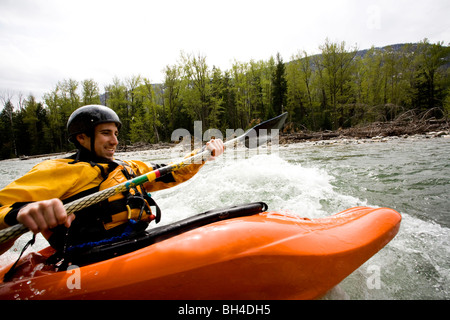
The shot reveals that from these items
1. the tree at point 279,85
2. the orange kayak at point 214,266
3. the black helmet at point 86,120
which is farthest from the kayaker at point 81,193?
the tree at point 279,85

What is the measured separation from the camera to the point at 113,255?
144cm

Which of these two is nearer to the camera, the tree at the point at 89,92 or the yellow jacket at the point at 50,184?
the yellow jacket at the point at 50,184

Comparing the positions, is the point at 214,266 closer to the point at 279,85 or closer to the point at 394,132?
the point at 394,132

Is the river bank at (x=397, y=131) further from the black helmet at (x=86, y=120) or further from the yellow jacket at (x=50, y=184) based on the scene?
the yellow jacket at (x=50, y=184)

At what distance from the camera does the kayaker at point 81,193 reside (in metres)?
1.14

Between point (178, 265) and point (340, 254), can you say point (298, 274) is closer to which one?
point (340, 254)

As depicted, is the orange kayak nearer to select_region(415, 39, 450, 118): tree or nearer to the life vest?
the life vest

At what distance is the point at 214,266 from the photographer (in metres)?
1.23

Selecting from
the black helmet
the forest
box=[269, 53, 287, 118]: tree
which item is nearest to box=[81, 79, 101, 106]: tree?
the forest

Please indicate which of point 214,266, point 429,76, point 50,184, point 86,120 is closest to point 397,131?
point 214,266

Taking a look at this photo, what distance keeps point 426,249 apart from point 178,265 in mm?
2344

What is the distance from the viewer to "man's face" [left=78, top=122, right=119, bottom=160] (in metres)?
1.97

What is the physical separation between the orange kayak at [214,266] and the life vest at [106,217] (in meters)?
0.19

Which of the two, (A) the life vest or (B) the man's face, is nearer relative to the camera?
(A) the life vest
